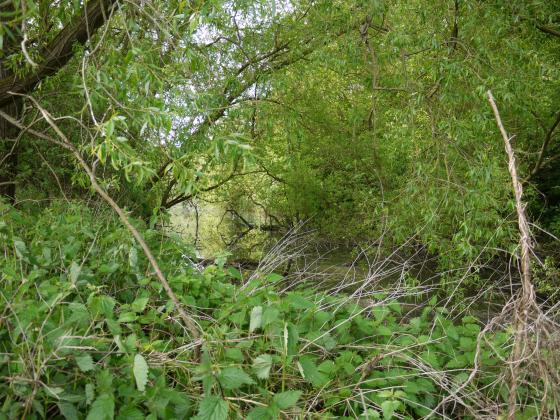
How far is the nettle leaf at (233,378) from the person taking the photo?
2008 millimetres

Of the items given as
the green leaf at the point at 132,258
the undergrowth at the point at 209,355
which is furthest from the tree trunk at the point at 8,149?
the green leaf at the point at 132,258

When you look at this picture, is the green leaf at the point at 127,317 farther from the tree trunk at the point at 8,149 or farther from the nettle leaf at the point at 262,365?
the tree trunk at the point at 8,149

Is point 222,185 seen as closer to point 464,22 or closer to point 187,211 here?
point 187,211

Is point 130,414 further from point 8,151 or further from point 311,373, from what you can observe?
point 8,151

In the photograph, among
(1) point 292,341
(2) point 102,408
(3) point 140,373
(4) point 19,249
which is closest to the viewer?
(2) point 102,408

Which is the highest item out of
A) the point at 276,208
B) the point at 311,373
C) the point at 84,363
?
the point at 84,363

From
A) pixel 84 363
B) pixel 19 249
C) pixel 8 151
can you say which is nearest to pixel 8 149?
pixel 8 151

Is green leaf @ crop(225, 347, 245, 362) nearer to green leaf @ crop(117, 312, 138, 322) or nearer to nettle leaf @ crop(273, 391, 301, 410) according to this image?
nettle leaf @ crop(273, 391, 301, 410)

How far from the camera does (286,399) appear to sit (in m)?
2.04

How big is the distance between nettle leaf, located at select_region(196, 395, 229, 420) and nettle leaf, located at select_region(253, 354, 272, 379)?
245 mm

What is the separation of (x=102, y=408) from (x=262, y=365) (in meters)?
0.64

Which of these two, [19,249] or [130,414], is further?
[19,249]

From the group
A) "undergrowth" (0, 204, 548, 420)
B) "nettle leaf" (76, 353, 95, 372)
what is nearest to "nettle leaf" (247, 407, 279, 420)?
"undergrowth" (0, 204, 548, 420)

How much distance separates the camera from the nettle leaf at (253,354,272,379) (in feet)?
7.02
